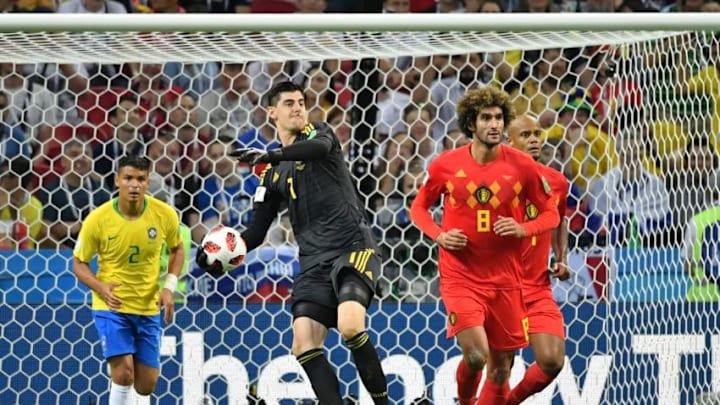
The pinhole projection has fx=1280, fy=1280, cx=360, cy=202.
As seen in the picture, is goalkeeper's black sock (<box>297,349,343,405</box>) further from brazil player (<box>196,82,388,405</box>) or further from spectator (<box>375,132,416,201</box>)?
spectator (<box>375,132,416,201</box>)

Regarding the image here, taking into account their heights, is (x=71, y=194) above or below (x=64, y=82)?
below

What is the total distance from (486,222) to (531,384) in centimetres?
95

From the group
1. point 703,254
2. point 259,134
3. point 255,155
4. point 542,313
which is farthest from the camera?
point 259,134

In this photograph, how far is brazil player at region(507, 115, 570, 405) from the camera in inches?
270

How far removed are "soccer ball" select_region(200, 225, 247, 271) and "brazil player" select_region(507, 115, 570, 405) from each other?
5.64 ft

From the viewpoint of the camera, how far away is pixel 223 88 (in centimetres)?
944

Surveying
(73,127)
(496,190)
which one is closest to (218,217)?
(73,127)

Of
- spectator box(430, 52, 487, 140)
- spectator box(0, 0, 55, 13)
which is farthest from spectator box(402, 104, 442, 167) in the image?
spectator box(0, 0, 55, 13)

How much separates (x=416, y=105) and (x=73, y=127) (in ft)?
7.68

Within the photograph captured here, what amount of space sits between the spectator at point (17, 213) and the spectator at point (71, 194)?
0.07 m

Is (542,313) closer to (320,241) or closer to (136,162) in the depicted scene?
(320,241)

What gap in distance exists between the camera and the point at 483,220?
21.7 ft

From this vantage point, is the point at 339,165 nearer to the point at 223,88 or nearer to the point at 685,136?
the point at 685,136

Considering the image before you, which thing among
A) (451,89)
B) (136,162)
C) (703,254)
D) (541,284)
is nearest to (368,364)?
(541,284)
